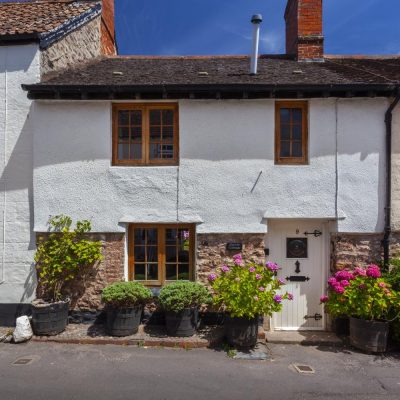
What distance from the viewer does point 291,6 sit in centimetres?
1011

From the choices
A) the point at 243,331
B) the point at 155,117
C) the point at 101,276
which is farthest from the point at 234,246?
the point at 155,117

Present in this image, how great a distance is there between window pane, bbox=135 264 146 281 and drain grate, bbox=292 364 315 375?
3.56 metres

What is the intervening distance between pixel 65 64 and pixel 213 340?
7.52 m

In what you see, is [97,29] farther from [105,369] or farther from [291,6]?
[105,369]

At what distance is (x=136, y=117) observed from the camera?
7641 millimetres

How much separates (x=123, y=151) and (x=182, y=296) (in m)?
3.42

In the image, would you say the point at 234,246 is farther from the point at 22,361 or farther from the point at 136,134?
the point at 22,361

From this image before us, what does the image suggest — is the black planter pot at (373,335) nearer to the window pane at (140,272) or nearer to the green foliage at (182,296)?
the green foliage at (182,296)

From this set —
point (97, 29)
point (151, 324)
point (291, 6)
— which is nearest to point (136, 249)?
point (151, 324)

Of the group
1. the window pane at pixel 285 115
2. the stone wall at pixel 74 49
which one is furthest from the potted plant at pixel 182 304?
the stone wall at pixel 74 49

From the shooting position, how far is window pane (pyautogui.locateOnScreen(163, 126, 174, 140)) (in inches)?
298

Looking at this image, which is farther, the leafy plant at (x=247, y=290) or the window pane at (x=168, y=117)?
the window pane at (x=168, y=117)

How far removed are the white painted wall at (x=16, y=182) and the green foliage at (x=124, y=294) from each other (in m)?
1.99

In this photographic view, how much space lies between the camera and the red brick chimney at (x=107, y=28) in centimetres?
1069
